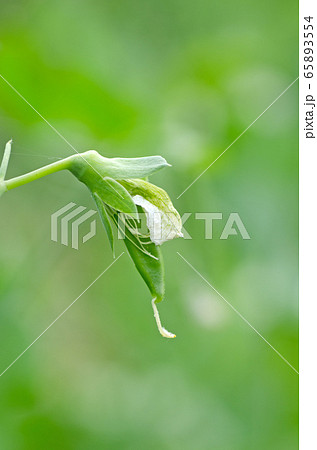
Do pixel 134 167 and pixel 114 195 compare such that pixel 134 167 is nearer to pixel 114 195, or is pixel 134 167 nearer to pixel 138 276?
pixel 114 195

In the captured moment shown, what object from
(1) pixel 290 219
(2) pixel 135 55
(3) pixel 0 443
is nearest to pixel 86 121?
(2) pixel 135 55

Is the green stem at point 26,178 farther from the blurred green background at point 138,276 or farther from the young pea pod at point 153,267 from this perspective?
the blurred green background at point 138,276

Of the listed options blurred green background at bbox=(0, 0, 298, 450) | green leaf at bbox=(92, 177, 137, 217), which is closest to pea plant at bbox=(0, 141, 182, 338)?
green leaf at bbox=(92, 177, 137, 217)

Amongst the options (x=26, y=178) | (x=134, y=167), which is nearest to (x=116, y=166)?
(x=134, y=167)

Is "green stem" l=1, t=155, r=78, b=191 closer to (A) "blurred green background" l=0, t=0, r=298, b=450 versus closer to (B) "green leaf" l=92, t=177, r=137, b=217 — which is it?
(B) "green leaf" l=92, t=177, r=137, b=217

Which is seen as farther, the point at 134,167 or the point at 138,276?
the point at 138,276

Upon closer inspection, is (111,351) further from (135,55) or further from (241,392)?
(135,55)
